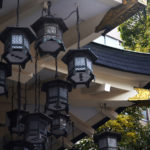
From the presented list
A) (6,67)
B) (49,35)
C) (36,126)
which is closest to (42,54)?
(49,35)

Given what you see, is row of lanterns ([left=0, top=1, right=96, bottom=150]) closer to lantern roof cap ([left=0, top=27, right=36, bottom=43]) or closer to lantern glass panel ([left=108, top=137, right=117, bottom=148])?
lantern roof cap ([left=0, top=27, right=36, bottom=43])

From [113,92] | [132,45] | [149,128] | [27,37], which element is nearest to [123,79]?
[113,92]

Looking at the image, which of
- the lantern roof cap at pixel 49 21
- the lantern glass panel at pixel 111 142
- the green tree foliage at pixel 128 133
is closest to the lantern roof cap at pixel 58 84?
the lantern roof cap at pixel 49 21

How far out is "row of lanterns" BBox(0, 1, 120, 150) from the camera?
504 cm

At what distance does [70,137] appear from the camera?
35.8 feet

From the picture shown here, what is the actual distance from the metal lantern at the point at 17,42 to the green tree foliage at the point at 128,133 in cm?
766

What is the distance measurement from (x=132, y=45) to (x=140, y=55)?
6176 millimetres

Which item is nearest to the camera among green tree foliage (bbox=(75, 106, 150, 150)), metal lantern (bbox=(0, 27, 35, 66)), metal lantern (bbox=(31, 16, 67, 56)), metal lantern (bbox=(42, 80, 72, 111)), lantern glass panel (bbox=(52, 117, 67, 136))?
metal lantern (bbox=(0, 27, 35, 66))

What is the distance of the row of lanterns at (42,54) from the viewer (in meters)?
5.04

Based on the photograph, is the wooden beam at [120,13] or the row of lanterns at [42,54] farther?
the wooden beam at [120,13]

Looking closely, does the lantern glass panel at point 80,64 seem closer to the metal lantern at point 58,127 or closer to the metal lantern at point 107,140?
the metal lantern at point 58,127

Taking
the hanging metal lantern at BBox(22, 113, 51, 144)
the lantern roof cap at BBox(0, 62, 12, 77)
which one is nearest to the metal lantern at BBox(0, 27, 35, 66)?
the lantern roof cap at BBox(0, 62, 12, 77)

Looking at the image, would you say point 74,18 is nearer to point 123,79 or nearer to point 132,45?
point 123,79

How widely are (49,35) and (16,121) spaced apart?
205 centimetres
